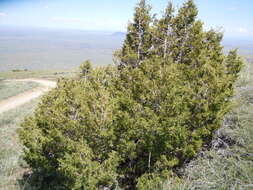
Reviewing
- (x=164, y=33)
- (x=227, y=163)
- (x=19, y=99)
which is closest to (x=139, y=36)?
(x=164, y=33)

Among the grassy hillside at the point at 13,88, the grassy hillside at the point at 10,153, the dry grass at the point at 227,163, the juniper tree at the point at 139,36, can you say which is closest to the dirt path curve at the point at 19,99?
the grassy hillside at the point at 13,88

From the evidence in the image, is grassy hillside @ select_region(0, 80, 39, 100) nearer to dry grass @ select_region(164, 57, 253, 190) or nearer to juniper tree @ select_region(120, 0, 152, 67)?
juniper tree @ select_region(120, 0, 152, 67)

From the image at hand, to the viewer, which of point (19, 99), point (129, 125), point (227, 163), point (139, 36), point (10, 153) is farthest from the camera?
point (19, 99)

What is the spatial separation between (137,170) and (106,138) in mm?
1975

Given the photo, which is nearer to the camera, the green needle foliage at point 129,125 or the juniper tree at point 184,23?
the green needle foliage at point 129,125

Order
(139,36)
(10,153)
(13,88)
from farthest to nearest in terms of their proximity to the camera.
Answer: (13,88)
(10,153)
(139,36)

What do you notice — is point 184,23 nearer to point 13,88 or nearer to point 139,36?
point 139,36

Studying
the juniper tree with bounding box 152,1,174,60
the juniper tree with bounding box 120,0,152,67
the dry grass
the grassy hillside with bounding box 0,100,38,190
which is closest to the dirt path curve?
the grassy hillside with bounding box 0,100,38,190

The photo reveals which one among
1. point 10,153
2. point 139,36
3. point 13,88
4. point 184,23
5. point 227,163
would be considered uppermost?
point 184,23

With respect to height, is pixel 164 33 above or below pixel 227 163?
above

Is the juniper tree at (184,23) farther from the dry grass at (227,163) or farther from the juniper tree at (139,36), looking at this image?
the dry grass at (227,163)

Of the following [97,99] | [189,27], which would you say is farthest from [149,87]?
[189,27]

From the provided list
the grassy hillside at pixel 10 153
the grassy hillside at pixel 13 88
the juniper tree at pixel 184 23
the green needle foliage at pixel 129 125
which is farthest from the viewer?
the grassy hillside at pixel 13 88

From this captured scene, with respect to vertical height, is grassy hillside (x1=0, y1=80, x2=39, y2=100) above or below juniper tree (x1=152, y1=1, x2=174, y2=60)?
below
